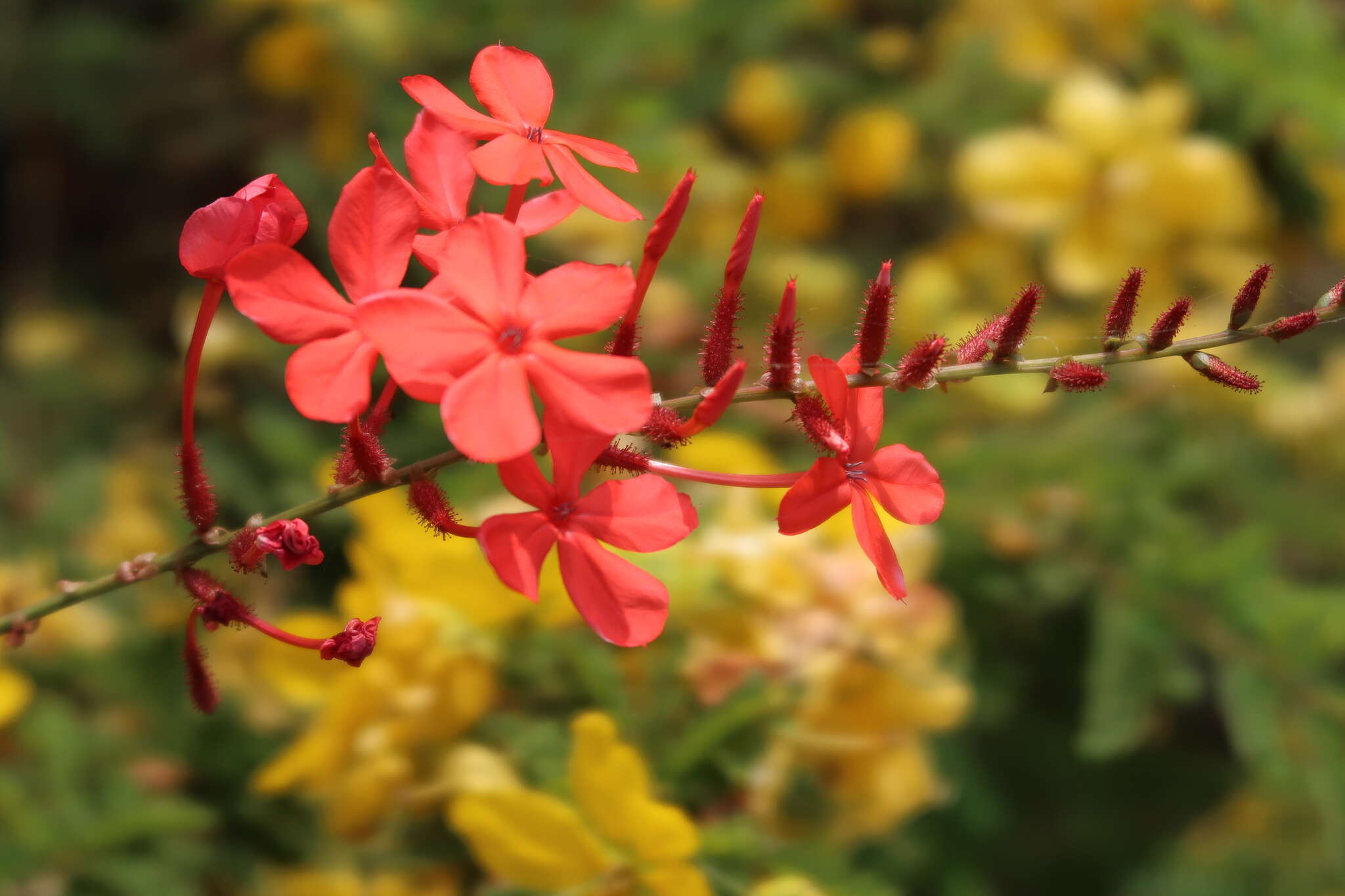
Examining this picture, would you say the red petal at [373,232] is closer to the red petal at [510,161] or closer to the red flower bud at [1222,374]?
the red petal at [510,161]

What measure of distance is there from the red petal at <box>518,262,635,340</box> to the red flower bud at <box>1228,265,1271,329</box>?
11.4 inches

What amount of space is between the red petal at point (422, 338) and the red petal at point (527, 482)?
0.06 metres

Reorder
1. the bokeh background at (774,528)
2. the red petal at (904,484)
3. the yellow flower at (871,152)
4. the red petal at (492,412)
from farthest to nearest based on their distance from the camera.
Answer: the yellow flower at (871,152)
the bokeh background at (774,528)
the red petal at (904,484)
the red petal at (492,412)

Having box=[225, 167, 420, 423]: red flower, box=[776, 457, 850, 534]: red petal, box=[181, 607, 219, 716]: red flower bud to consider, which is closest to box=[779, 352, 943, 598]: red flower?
box=[776, 457, 850, 534]: red petal

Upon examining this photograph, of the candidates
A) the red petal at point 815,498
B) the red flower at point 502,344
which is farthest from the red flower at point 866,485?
the red flower at point 502,344

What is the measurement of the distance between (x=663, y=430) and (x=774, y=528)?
523mm

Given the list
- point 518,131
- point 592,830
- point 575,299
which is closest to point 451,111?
point 518,131

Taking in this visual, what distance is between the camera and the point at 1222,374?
55 centimetres

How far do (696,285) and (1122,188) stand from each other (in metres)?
0.60

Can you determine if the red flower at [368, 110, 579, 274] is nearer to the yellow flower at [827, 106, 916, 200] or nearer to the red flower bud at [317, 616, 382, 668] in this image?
the red flower bud at [317, 616, 382, 668]

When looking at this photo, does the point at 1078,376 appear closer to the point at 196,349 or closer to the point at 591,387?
the point at 591,387

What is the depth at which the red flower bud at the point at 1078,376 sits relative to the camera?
0.55 metres

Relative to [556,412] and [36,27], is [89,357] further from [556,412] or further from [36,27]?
[556,412]

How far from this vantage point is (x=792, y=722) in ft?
3.07
